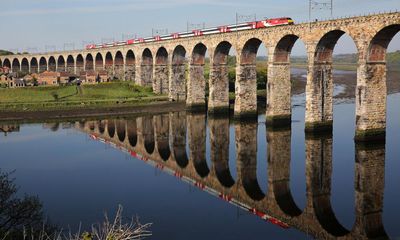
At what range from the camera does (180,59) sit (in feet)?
283

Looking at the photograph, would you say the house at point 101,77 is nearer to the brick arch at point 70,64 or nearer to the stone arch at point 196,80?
the brick arch at point 70,64

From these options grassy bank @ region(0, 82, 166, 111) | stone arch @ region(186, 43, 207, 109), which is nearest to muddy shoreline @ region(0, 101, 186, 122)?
grassy bank @ region(0, 82, 166, 111)

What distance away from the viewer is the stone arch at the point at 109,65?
121 metres

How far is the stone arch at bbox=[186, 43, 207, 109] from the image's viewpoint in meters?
77.7

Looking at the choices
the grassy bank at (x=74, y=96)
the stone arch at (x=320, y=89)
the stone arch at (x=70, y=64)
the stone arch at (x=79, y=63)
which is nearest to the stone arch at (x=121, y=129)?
the grassy bank at (x=74, y=96)

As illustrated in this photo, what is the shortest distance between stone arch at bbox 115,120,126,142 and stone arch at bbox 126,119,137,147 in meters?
0.67

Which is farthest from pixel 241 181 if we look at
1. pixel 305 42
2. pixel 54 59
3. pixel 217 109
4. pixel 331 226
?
pixel 54 59

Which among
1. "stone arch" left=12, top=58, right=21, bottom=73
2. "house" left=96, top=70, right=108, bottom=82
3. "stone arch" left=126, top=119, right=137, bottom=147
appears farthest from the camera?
"stone arch" left=12, top=58, right=21, bottom=73

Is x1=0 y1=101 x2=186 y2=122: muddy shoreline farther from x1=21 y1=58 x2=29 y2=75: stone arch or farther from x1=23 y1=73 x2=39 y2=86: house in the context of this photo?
x1=21 y1=58 x2=29 y2=75: stone arch

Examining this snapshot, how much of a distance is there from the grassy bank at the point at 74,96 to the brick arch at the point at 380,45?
46.6 m

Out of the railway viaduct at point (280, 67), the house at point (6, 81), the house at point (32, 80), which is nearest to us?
the railway viaduct at point (280, 67)

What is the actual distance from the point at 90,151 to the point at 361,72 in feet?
99.7

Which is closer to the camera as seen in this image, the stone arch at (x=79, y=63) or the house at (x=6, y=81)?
the house at (x=6, y=81)

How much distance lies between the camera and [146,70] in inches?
3974
